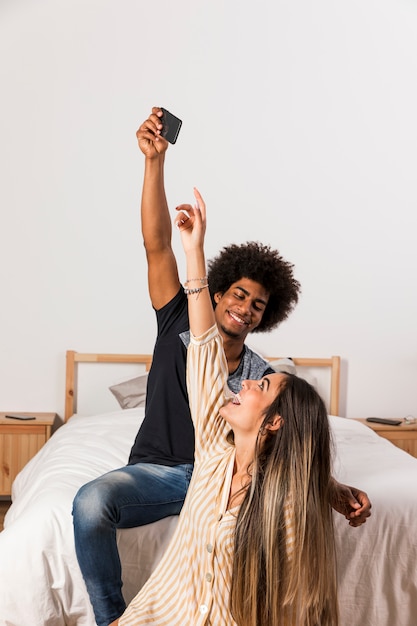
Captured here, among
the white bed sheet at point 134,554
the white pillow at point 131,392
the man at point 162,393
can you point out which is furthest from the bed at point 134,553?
the white pillow at point 131,392

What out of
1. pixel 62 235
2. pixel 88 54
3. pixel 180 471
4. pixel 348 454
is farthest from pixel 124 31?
pixel 180 471

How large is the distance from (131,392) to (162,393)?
1.71 meters

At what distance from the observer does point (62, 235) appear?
13.4 ft

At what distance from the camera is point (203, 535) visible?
154 cm

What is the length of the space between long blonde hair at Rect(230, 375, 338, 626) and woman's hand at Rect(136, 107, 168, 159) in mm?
791

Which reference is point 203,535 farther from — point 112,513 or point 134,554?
point 134,554

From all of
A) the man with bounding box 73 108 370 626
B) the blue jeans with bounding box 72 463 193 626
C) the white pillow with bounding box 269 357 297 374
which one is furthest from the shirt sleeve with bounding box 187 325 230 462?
the white pillow with bounding box 269 357 297 374

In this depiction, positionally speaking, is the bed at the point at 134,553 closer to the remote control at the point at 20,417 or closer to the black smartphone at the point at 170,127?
the black smartphone at the point at 170,127

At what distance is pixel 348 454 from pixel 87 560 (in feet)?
4.36

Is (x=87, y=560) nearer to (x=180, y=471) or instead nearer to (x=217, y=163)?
(x=180, y=471)

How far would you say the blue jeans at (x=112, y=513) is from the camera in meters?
1.85

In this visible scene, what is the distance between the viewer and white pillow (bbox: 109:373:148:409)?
3807mm

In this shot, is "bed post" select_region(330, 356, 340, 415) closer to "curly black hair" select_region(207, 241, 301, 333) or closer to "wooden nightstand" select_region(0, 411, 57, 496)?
"wooden nightstand" select_region(0, 411, 57, 496)

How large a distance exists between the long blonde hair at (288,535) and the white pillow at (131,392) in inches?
91.5
